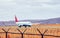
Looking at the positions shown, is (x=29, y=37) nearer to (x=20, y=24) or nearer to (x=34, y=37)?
Answer: (x=34, y=37)

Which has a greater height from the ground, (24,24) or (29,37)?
(29,37)

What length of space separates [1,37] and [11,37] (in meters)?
1.31

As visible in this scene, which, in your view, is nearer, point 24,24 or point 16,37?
point 16,37

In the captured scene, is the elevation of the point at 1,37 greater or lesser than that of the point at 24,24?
greater

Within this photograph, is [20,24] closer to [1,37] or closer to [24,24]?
[24,24]

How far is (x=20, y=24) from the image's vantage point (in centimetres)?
9700

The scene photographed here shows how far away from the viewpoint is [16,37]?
32.3 meters

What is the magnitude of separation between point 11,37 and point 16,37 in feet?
2.37

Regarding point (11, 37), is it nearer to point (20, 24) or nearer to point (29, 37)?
point (29, 37)

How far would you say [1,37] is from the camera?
32000 millimetres

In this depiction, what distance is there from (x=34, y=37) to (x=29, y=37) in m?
0.94

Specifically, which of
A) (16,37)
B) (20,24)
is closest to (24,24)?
(20,24)

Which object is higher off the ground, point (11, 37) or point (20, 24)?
point (11, 37)

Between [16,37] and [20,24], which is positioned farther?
[20,24]
